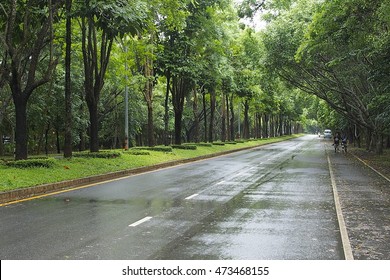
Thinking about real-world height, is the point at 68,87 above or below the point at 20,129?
above

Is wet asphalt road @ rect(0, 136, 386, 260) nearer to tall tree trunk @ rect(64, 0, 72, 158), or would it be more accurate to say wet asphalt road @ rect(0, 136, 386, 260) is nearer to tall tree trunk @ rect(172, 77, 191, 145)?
tall tree trunk @ rect(64, 0, 72, 158)

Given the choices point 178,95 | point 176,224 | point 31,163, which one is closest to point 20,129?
point 31,163

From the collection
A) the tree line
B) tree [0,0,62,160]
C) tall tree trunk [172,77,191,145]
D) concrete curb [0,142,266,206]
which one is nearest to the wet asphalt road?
concrete curb [0,142,266,206]

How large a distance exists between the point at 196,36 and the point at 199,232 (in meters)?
25.9

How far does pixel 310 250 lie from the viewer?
7027mm

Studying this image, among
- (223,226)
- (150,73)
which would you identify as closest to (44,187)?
(223,226)

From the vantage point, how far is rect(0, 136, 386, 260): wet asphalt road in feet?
22.5

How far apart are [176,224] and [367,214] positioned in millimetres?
4503

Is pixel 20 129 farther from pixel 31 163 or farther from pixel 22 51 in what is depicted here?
pixel 22 51

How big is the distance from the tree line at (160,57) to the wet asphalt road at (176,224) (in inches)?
247

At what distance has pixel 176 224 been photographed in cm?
892

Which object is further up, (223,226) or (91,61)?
(91,61)

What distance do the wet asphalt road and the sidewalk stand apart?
303 millimetres

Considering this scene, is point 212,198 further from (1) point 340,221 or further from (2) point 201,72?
(2) point 201,72
